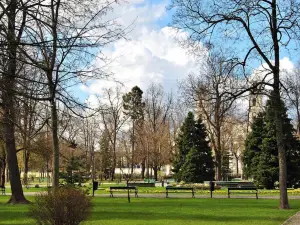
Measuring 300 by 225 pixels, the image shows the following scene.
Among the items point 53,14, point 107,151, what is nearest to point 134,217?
point 53,14

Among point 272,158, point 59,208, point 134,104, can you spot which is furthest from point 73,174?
point 134,104

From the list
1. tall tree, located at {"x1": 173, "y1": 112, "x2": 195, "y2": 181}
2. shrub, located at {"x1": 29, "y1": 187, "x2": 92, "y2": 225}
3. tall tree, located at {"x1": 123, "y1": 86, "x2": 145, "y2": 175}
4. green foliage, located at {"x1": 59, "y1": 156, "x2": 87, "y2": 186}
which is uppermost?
tall tree, located at {"x1": 123, "y1": 86, "x2": 145, "y2": 175}

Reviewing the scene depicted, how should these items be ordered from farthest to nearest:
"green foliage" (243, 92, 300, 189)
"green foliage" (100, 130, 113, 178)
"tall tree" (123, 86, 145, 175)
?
"tall tree" (123, 86, 145, 175), "green foliage" (100, 130, 113, 178), "green foliage" (243, 92, 300, 189)

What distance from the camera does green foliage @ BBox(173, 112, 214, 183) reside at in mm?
44125

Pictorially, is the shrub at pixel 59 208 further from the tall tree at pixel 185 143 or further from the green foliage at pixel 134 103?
the green foliage at pixel 134 103

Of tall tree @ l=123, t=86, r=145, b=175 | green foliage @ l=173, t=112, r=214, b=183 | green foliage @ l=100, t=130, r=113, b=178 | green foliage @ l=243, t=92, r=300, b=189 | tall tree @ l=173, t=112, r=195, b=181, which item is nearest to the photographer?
green foliage @ l=243, t=92, r=300, b=189

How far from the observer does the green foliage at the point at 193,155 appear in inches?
1737

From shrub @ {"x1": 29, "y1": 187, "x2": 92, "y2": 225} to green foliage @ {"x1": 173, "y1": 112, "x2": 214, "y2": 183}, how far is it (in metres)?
34.1

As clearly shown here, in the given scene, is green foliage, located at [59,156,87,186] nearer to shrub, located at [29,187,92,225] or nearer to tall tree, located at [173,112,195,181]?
shrub, located at [29,187,92,225]

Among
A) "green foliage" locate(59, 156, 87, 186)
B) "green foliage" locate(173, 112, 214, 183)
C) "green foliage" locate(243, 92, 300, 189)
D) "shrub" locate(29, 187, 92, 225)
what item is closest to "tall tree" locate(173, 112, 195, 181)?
"green foliage" locate(173, 112, 214, 183)

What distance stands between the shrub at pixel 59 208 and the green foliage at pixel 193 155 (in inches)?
1343

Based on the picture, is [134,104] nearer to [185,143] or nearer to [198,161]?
[185,143]

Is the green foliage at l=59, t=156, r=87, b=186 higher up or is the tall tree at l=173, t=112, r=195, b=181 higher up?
the tall tree at l=173, t=112, r=195, b=181

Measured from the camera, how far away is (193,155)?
44594mm
